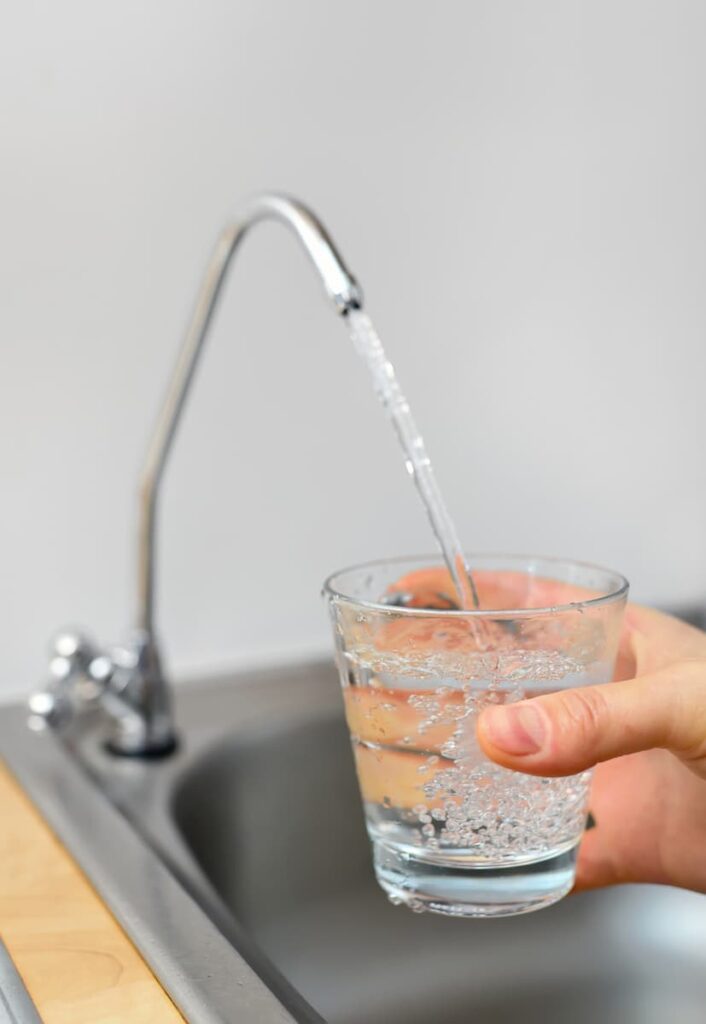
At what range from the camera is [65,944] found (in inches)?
25.5

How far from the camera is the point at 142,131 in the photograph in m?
1.08

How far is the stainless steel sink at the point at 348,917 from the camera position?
99 centimetres

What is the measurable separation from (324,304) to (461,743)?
70 cm

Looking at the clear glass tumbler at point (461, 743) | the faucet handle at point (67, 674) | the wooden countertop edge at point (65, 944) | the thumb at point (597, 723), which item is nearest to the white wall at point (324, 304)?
the faucet handle at point (67, 674)

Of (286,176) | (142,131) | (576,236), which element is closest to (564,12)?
(576,236)

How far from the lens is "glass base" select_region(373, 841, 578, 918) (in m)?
0.58

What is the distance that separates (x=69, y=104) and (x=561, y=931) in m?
0.82

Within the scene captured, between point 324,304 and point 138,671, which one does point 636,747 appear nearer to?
point 138,671

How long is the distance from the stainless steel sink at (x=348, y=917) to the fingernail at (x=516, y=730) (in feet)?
1.59

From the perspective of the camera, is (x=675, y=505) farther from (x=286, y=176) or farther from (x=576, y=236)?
(x=286, y=176)

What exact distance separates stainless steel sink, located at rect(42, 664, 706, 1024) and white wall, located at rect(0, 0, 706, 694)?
6.3 inches

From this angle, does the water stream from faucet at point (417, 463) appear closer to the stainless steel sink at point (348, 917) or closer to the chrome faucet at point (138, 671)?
the chrome faucet at point (138, 671)

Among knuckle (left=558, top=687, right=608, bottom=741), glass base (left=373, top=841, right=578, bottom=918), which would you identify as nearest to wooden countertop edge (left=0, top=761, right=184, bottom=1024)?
glass base (left=373, top=841, right=578, bottom=918)

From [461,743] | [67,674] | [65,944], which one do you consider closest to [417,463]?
[461,743]
